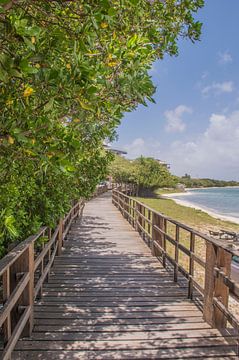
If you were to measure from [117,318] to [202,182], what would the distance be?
13604 cm

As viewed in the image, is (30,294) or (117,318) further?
(117,318)

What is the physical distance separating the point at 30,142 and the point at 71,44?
87 cm

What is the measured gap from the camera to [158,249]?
639 centimetres

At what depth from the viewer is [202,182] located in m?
134

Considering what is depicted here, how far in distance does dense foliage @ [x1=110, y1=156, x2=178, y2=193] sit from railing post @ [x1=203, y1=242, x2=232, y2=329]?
116 ft

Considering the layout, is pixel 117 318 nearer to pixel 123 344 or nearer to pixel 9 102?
pixel 123 344

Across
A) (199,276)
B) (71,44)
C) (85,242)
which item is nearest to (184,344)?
(71,44)

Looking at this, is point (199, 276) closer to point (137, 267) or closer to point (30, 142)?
point (137, 267)

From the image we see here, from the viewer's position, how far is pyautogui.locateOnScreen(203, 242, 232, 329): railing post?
3.23 metres

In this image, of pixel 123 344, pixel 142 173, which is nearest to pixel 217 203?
pixel 142 173

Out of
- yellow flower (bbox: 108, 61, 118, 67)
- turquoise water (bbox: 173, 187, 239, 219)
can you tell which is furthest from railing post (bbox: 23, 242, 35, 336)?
turquoise water (bbox: 173, 187, 239, 219)

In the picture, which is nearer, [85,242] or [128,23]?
[128,23]

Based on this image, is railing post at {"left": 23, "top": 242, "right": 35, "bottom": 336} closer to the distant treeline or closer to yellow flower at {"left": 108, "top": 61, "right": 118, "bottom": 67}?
yellow flower at {"left": 108, "top": 61, "right": 118, "bottom": 67}

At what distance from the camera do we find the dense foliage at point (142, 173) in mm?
40166
